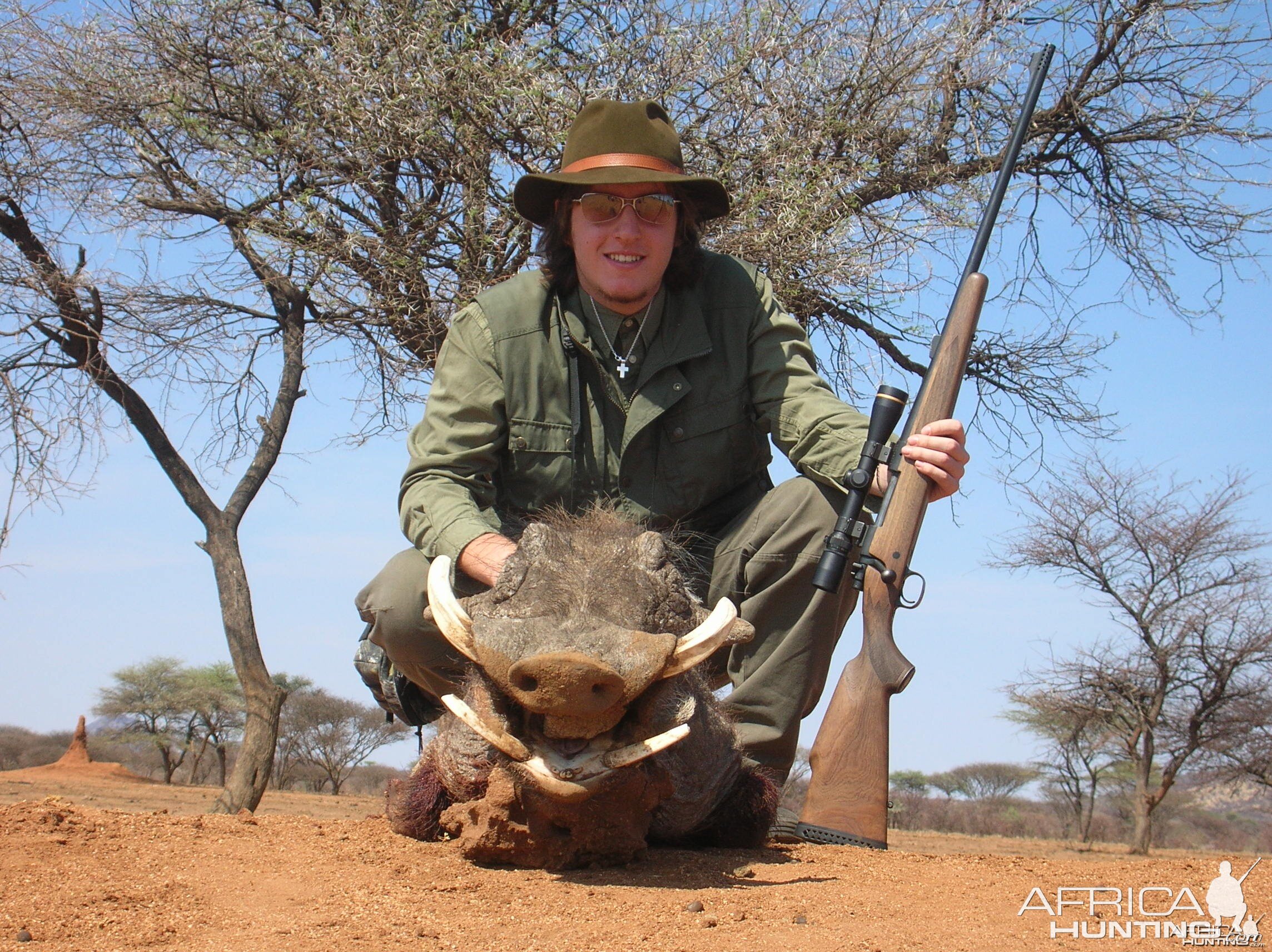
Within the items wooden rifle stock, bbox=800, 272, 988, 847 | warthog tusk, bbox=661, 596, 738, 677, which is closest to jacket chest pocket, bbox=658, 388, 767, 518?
wooden rifle stock, bbox=800, 272, 988, 847

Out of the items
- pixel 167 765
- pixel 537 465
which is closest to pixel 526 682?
pixel 537 465

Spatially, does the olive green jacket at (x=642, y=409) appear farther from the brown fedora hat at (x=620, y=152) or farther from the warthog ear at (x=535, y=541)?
the warthog ear at (x=535, y=541)

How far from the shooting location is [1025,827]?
758 inches

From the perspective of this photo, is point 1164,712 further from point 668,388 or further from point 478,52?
point 668,388

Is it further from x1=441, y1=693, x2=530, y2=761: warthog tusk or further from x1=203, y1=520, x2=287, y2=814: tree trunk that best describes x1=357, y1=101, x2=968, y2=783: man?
x1=203, y1=520, x2=287, y2=814: tree trunk

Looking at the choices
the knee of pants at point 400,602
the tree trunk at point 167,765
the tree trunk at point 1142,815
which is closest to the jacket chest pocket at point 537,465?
the knee of pants at point 400,602

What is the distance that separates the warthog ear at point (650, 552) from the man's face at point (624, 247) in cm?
113

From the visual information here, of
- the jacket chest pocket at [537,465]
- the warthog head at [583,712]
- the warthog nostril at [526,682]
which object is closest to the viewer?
the warthog nostril at [526,682]

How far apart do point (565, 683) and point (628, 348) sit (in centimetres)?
190

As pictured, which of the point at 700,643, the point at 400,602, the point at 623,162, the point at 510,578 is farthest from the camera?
the point at 623,162

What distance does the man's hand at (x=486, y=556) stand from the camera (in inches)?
119

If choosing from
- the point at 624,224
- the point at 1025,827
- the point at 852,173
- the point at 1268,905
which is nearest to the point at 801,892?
the point at 1268,905

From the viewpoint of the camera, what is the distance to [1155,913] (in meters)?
2.47

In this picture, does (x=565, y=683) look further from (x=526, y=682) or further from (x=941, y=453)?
(x=941, y=453)
